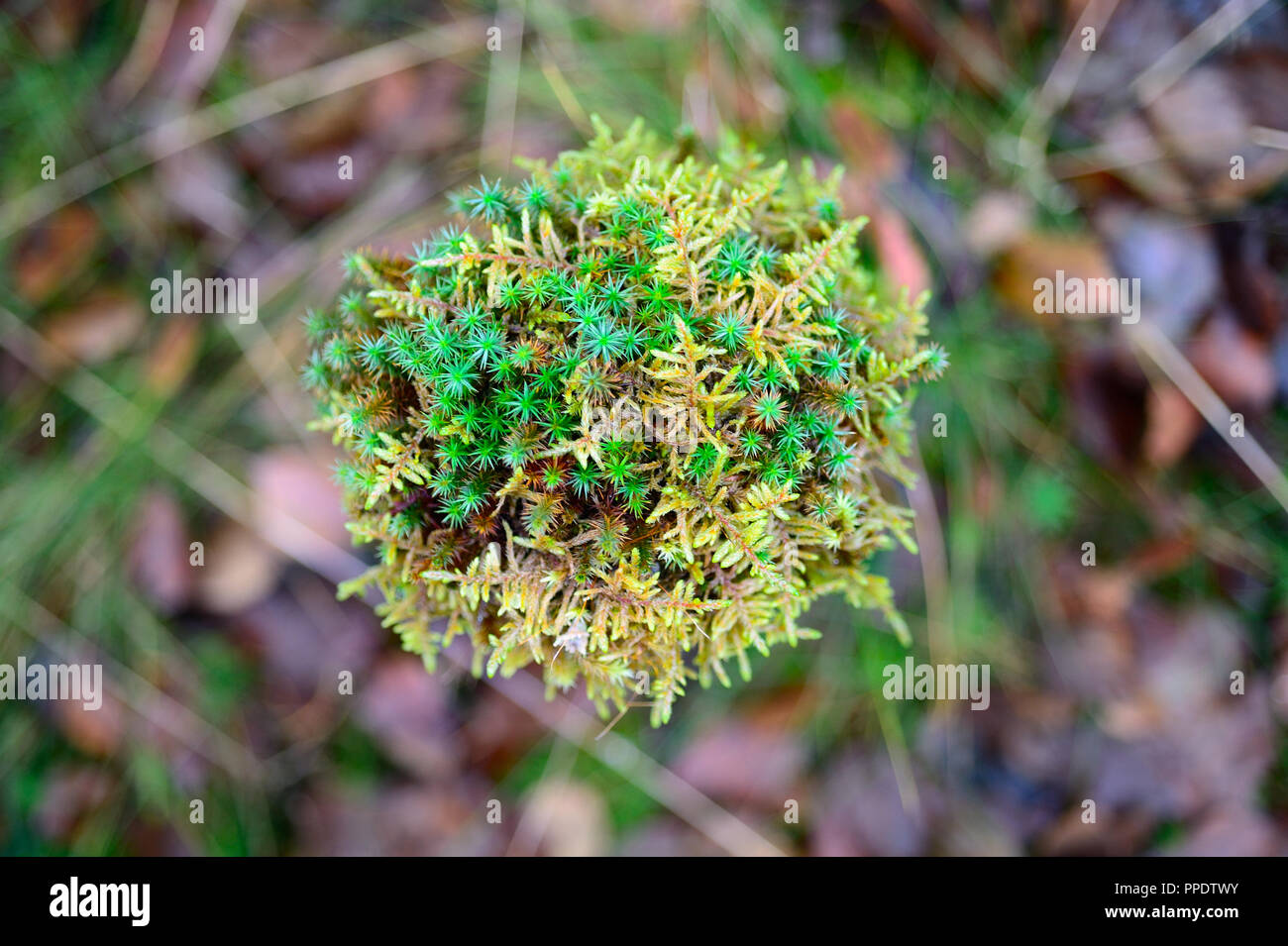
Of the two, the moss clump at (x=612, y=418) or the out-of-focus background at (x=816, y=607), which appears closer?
the moss clump at (x=612, y=418)

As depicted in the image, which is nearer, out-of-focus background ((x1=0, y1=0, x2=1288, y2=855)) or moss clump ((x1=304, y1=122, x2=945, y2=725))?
moss clump ((x1=304, y1=122, x2=945, y2=725))

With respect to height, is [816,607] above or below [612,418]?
below

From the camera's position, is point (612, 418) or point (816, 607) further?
point (816, 607)
